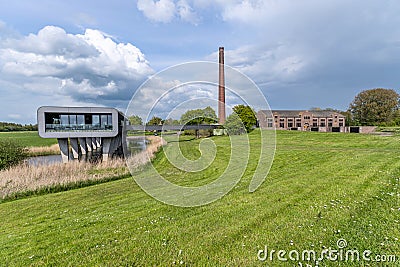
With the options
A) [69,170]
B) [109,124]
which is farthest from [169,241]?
[109,124]

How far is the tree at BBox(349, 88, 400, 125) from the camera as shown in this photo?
65875mm

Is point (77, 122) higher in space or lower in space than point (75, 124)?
higher

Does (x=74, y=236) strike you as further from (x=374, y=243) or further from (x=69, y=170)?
(x=69, y=170)

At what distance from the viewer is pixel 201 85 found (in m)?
7.96

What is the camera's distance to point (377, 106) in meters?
67.2

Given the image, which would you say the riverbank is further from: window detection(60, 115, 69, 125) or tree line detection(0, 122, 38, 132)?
tree line detection(0, 122, 38, 132)

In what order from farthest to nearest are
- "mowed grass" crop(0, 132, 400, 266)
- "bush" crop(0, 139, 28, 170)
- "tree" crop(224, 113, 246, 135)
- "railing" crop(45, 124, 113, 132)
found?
"railing" crop(45, 124, 113, 132), "bush" crop(0, 139, 28, 170), "tree" crop(224, 113, 246, 135), "mowed grass" crop(0, 132, 400, 266)

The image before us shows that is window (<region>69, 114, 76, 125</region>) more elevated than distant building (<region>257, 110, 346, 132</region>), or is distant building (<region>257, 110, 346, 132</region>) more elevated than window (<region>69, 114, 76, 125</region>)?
distant building (<region>257, 110, 346, 132</region>)

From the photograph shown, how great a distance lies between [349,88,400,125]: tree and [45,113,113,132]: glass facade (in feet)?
210

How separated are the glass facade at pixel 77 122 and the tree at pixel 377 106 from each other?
6396 centimetres

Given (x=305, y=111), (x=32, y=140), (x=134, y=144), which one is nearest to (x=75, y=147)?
(x=134, y=144)

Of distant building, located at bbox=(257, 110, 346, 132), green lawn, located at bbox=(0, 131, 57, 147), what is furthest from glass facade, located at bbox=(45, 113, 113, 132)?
distant building, located at bbox=(257, 110, 346, 132)

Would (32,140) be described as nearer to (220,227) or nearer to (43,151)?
(43,151)

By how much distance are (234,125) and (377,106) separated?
73382 millimetres
